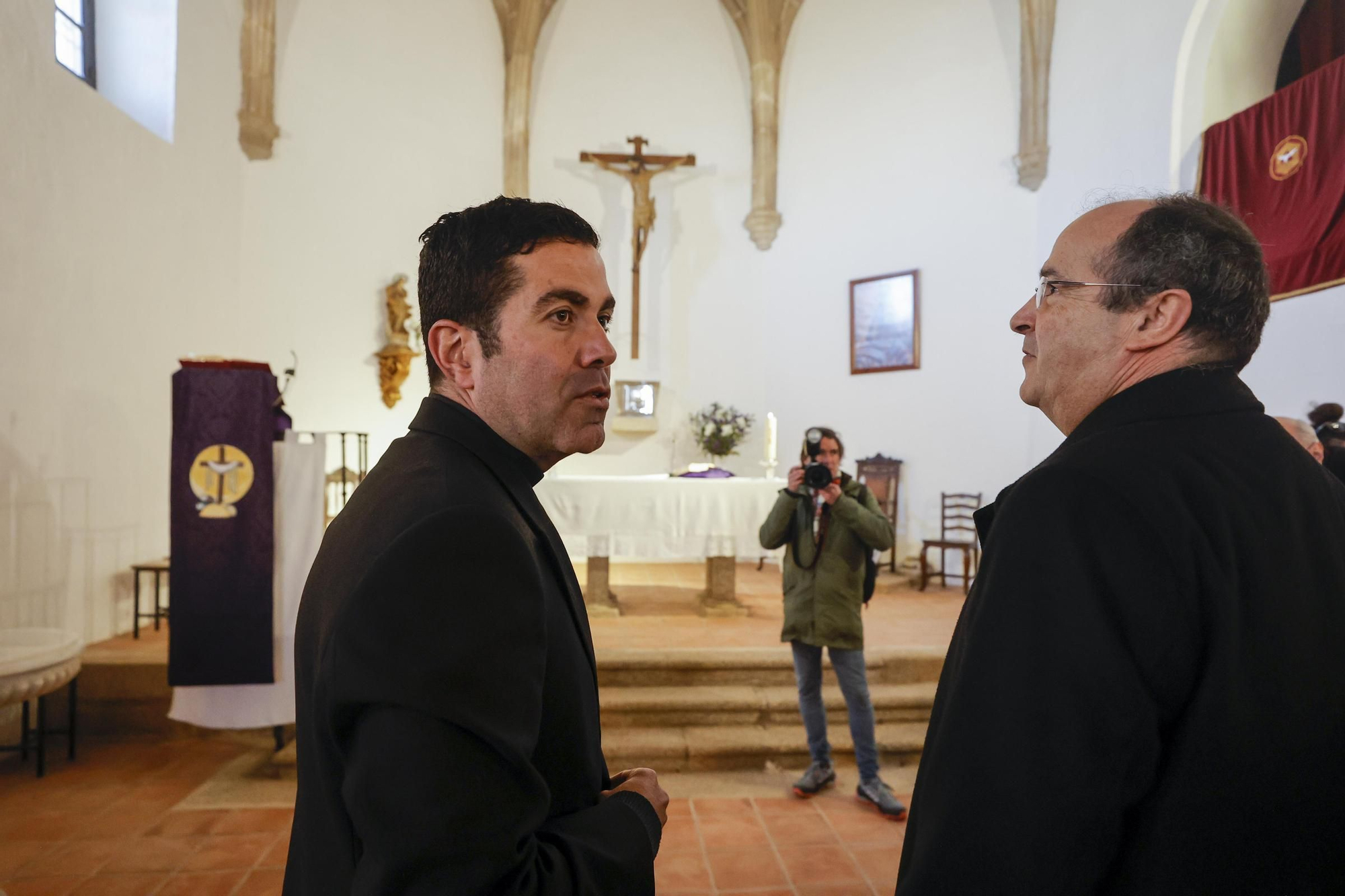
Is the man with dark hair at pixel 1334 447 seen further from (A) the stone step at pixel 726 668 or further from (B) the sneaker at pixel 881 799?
(B) the sneaker at pixel 881 799

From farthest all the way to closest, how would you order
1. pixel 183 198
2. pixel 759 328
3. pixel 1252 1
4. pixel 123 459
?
pixel 759 328 → pixel 183 198 → pixel 1252 1 → pixel 123 459

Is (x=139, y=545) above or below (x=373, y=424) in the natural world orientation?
below

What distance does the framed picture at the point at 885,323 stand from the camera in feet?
25.9

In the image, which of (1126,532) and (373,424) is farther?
(373,424)

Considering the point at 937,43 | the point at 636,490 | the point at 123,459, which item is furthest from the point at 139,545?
the point at 937,43

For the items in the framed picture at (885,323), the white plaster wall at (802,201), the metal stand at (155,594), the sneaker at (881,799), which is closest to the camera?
the sneaker at (881,799)

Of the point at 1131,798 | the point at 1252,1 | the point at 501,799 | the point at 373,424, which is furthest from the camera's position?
the point at 373,424

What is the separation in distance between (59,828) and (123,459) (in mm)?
2546

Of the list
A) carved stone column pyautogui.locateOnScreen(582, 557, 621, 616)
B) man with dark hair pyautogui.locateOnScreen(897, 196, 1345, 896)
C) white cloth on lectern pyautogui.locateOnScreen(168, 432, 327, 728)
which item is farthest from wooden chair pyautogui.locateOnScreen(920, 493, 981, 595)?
man with dark hair pyautogui.locateOnScreen(897, 196, 1345, 896)

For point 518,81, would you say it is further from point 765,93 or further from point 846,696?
point 846,696

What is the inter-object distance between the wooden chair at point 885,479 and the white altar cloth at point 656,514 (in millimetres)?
2473

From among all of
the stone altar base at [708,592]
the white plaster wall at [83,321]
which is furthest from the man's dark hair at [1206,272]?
the white plaster wall at [83,321]

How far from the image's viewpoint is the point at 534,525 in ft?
3.22

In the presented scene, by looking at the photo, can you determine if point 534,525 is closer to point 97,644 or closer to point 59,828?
point 59,828
